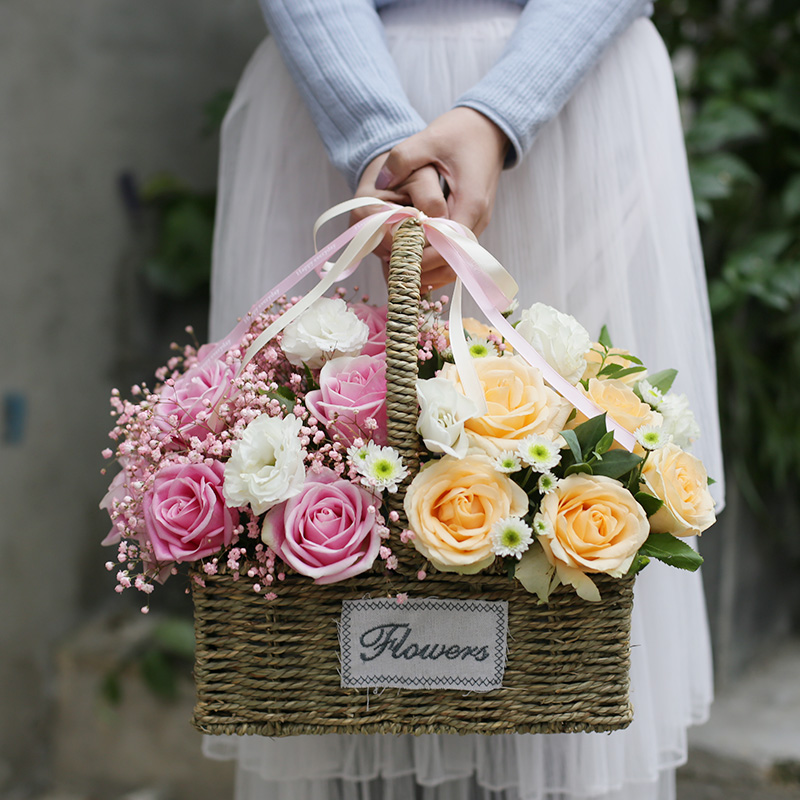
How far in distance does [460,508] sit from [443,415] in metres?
0.07

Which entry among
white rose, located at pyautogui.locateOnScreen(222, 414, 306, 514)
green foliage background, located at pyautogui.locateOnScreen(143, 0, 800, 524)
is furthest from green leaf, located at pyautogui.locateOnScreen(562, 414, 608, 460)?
green foliage background, located at pyautogui.locateOnScreen(143, 0, 800, 524)

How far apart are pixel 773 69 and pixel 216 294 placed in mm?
1276

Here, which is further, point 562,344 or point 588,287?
point 588,287

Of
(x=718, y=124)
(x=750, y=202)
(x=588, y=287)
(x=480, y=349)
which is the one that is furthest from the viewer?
(x=750, y=202)

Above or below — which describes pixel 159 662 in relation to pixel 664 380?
below

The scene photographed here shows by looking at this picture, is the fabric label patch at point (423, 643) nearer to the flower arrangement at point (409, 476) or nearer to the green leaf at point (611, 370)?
the flower arrangement at point (409, 476)

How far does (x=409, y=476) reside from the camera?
1.96 feet

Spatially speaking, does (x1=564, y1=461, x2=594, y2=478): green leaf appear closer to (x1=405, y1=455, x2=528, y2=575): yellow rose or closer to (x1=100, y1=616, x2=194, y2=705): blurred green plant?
(x1=405, y1=455, x2=528, y2=575): yellow rose

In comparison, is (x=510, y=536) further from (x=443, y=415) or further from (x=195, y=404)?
(x=195, y=404)

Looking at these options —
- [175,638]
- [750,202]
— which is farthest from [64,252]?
[750,202]

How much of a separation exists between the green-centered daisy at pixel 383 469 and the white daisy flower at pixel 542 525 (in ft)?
0.34

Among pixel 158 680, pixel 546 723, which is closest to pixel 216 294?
pixel 546 723

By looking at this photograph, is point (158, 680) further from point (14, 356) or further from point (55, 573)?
point (14, 356)

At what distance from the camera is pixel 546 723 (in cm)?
63
